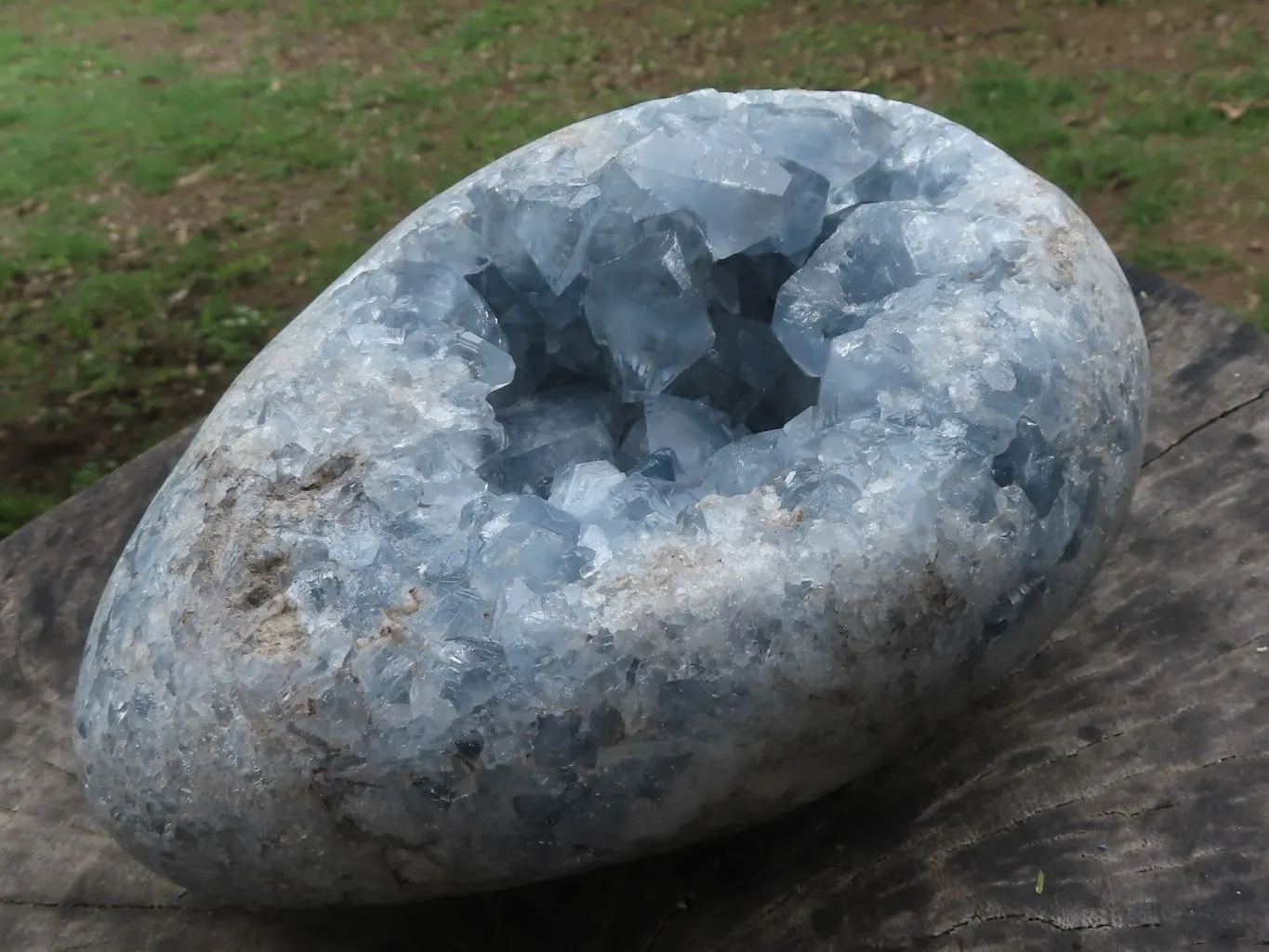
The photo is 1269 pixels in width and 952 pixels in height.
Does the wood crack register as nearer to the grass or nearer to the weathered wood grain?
the weathered wood grain

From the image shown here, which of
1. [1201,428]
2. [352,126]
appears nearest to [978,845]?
[1201,428]

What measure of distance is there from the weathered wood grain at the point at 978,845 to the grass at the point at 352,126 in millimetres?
1554

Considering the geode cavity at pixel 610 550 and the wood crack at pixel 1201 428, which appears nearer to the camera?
the geode cavity at pixel 610 550

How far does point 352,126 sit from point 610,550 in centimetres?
353

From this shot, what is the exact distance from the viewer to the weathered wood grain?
3.72 feet

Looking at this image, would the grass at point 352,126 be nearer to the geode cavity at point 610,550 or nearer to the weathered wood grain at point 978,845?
the weathered wood grain at point 978,845

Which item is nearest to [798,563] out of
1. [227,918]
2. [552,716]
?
[552,716]

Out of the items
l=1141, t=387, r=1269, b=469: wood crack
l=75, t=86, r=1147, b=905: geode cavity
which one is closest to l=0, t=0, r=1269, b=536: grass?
l=1141, t=387, r=1269, b=469: wood crack

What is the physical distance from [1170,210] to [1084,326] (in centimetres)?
231

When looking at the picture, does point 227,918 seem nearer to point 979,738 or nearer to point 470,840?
point 470,840

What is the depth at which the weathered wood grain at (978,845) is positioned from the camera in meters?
1.13

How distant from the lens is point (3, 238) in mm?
3506

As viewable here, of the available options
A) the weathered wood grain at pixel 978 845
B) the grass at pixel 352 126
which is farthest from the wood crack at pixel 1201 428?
the grass at pixel 352 126

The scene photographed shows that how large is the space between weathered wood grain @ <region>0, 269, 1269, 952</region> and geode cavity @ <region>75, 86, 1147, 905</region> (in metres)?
0.18
